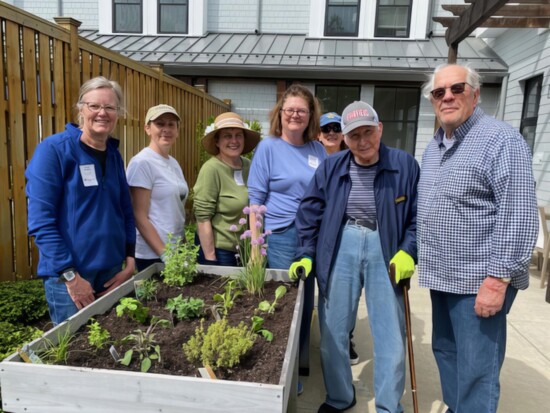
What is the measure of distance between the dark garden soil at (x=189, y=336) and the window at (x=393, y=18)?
29.5ft

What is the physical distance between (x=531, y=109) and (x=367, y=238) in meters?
6.44

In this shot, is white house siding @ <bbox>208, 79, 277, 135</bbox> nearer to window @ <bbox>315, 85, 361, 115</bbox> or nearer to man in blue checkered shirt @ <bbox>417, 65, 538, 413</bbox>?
window @ <bbox>315, 85, 361, 115</bbox>

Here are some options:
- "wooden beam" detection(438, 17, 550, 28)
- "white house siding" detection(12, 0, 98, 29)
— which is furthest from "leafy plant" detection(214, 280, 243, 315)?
"white house siding" detection(12, 0, 98, 29)

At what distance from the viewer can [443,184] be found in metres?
1.95

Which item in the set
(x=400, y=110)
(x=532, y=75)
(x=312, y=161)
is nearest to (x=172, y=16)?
(x=400, y=110)

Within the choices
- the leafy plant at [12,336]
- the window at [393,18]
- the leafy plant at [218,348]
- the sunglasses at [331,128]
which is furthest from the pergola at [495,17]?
the leafy plant at [12,336]

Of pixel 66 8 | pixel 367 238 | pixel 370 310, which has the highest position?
pixel 66 8

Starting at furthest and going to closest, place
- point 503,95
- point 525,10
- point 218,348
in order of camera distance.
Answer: point 503,95 → point 525,10 → point 218,348

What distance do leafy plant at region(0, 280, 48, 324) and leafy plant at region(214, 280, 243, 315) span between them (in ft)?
4.22

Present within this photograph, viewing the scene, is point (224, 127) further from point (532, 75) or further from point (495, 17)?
point (532, 75)

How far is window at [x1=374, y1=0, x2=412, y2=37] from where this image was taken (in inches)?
374

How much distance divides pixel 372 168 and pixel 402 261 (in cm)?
54

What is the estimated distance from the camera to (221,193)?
2736 millimetres

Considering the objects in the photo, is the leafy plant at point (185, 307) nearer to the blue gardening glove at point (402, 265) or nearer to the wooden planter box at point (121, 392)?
the wooden planter box at point (121, 392)
